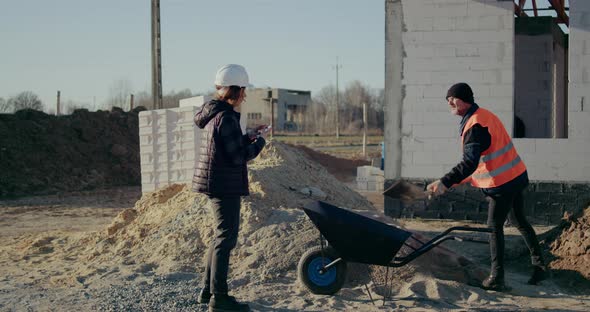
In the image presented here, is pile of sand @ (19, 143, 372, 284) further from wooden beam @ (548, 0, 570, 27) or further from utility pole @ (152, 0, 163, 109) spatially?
utility pole @ (152, 0, 163, 109)

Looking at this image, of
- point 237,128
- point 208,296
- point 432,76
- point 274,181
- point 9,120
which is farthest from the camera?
point 9,120

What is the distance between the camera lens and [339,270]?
20.3 ft

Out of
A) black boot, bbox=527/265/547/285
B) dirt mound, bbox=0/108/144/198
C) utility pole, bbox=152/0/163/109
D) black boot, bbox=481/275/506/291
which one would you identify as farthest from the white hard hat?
dirt mound, bbox=0/108/144/198

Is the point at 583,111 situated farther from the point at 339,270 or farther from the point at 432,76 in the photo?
the point at 339,270

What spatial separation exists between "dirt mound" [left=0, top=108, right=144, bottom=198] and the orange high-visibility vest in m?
14.2

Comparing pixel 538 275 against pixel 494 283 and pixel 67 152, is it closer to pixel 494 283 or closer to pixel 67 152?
pixel 494 283

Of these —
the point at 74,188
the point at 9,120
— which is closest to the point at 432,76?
the point at 74,188

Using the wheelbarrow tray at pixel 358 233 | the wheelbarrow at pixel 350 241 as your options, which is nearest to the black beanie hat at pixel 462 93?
the wheelbarrow at pixel 350 241

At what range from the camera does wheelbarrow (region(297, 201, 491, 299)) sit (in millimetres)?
5711

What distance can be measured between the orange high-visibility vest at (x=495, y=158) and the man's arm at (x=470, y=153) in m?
0.06

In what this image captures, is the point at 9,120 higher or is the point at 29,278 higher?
the point at 9,120

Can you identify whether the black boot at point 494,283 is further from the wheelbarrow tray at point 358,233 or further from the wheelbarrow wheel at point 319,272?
the wheelbarrow wheel at point 319,272

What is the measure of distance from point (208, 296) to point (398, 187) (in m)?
1.81

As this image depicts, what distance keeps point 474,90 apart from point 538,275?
14.7ft
